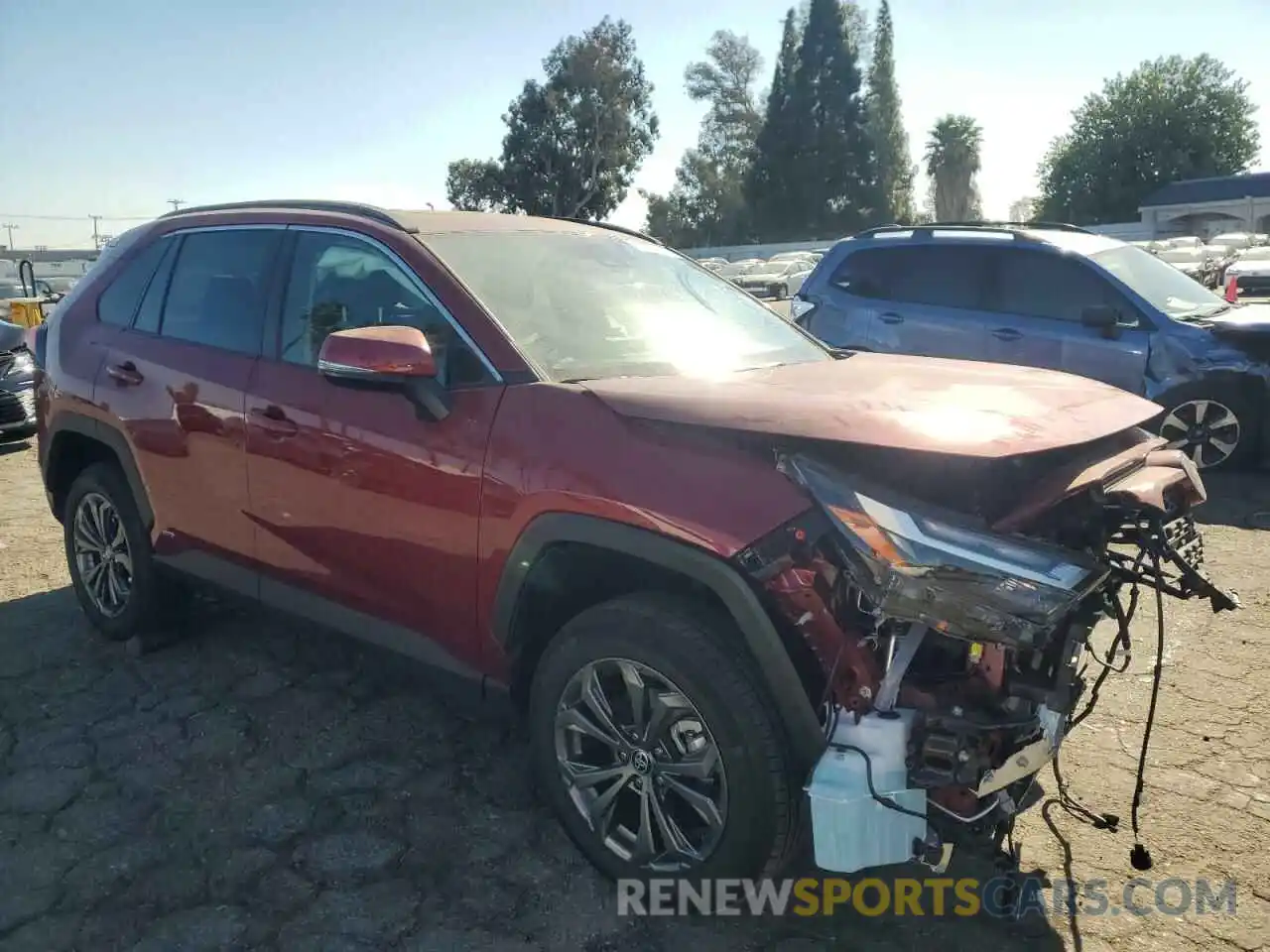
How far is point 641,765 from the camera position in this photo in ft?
8.36

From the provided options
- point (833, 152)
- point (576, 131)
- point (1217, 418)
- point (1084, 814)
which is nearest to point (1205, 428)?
point (1217, 418)

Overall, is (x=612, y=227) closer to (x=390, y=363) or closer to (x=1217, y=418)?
(x=390, y=363)

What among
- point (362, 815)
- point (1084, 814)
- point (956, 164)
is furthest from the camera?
point (956, 164)

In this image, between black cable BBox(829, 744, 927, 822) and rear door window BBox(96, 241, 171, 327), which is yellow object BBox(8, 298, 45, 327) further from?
black cable BBox(829, 744, 927, 822)

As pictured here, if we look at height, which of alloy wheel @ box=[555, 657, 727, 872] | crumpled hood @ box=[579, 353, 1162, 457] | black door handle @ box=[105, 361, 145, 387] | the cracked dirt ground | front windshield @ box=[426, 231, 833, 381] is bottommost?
the cracked dirt ground

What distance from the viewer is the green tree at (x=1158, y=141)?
6225 cm

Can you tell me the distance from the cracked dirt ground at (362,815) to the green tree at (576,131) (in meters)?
54.8

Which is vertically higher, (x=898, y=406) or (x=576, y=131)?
(x=576, y=131)

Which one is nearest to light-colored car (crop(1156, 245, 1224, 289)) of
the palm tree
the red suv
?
the red suv

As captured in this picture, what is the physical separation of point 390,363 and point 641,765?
4.12ft

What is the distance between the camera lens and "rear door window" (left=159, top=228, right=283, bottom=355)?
142 inches

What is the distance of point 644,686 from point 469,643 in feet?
2.11

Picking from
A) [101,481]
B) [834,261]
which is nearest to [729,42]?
[834,261]

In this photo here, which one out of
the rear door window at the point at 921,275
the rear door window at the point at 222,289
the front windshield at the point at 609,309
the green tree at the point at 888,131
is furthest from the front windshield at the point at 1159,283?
the green tree at the point at 888,131
